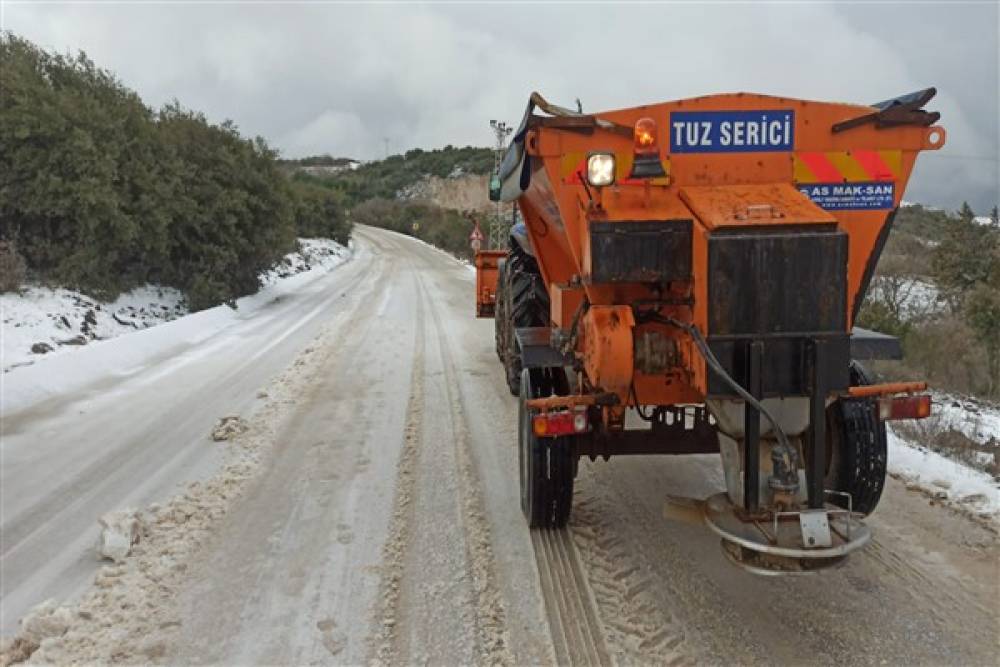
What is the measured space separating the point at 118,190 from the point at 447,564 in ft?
36.9

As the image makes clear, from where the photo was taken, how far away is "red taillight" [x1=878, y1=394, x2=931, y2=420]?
342cm

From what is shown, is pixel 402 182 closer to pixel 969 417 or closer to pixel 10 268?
pixel 10 268

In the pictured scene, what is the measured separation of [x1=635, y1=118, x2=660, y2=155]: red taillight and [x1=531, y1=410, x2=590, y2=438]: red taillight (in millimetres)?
1296

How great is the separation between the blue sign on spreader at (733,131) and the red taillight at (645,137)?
245 mm

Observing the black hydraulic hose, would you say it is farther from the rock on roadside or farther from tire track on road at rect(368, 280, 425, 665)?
the rock on roadside

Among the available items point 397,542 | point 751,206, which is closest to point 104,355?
point 397,542

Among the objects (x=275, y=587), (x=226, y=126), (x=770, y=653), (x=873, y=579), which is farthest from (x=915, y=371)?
(x=226, y=126)

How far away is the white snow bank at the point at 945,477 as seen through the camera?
440 centimetres

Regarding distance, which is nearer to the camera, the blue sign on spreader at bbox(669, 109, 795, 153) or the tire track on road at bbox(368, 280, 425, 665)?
the tire track on road at bbox(368, 280, 425, 665)

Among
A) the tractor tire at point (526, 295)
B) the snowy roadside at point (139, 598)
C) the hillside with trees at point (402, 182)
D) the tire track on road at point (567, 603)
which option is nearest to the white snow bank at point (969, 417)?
the tractor tire at point (526, 295)

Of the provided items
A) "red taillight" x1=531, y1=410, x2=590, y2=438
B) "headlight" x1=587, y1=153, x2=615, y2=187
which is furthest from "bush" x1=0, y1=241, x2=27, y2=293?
"headlight" x1=587, y1=153, x2=615, y2=187

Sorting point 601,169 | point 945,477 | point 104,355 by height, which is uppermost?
point 601,169

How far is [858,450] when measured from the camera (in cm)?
379

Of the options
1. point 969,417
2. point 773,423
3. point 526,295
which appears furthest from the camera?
point 969,417
